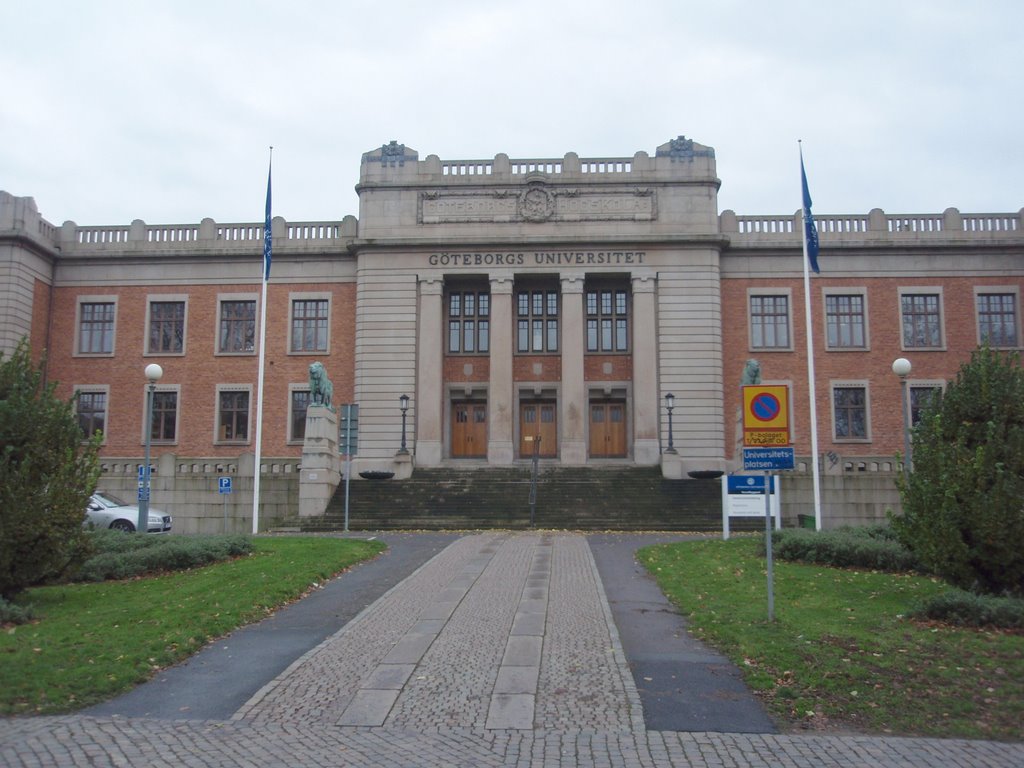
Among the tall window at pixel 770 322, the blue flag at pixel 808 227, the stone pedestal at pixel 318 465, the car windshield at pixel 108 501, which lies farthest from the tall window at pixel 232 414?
the blue flag at pixel 808 227

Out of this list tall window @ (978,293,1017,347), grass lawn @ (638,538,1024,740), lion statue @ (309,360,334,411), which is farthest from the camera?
tall window @ (978,293,1017,347)

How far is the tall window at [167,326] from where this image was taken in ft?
133

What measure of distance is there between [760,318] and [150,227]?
89.9 ft

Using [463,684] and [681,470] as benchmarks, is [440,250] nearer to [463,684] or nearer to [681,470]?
[681,470]

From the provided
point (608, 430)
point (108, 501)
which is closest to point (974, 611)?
point (108, 501)

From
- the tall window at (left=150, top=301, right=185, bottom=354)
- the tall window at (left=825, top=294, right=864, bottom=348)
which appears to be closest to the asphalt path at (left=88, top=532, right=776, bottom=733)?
the tall window at (left=825, top=294, right=864, bottom=348)

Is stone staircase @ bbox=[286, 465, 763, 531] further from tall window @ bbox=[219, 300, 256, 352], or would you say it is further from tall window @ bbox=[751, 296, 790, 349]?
tall window @ bbox=[219, 300, 256, 352]

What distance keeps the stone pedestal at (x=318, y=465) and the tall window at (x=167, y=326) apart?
1198cm

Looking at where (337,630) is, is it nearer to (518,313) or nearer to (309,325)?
(518,313)

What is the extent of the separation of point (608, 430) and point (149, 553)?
24889 mm

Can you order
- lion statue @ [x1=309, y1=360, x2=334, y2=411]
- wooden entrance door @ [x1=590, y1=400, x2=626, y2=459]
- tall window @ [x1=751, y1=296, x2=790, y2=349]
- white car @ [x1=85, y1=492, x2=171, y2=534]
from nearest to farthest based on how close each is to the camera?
white car @ [x1=85, y1=492, x2=171, y2=534], lion statue @ [x1=309, y1=360, x2=334, y2=411], tall window @ [x1=751, y1=296, x2=790, y2=349], wooden entrance door @ [x1=590, y1=400, x2=626, y2=459]

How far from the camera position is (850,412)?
38.6 metres

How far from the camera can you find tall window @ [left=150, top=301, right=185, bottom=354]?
133ft

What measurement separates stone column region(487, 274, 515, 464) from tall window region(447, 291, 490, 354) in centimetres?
141
